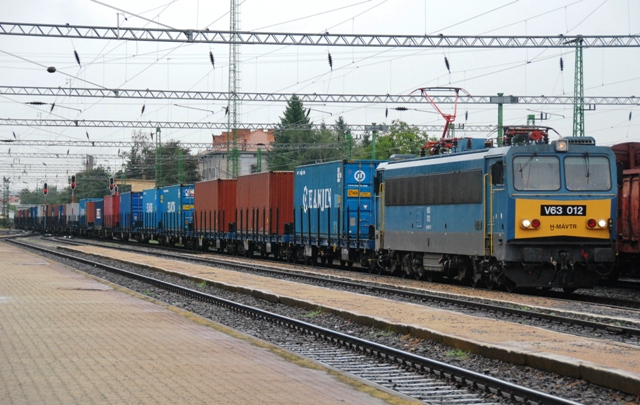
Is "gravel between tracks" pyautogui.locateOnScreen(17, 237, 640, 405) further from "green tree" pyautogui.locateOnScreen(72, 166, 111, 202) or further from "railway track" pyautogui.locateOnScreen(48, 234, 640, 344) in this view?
"green tree" pyautogui.locateOnScreen(72, 166, 111, 202)

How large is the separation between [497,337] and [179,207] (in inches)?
1781

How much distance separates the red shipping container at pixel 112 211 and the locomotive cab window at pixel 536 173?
2204 inches

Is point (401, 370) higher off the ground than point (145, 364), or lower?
lower

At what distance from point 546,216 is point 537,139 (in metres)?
2.08

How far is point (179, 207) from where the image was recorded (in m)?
56.3

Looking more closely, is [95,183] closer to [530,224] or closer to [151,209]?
[151,209]

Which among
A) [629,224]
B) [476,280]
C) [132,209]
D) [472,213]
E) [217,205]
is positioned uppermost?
[132,209]

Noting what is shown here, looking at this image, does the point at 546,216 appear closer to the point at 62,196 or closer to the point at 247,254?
the point at 247,254

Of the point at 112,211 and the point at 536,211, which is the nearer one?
the point at 536,211

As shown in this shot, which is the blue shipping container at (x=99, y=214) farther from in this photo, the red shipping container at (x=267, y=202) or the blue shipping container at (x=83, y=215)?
the red shipping container at (x=267, y=202)

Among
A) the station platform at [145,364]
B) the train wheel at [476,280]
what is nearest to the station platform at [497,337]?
the station platform at [145,364]

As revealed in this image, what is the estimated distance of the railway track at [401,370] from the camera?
8938mm

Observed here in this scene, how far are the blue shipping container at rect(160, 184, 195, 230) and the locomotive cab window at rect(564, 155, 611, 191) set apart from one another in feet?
118

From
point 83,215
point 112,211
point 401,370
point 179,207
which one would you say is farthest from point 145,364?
point 83,215
